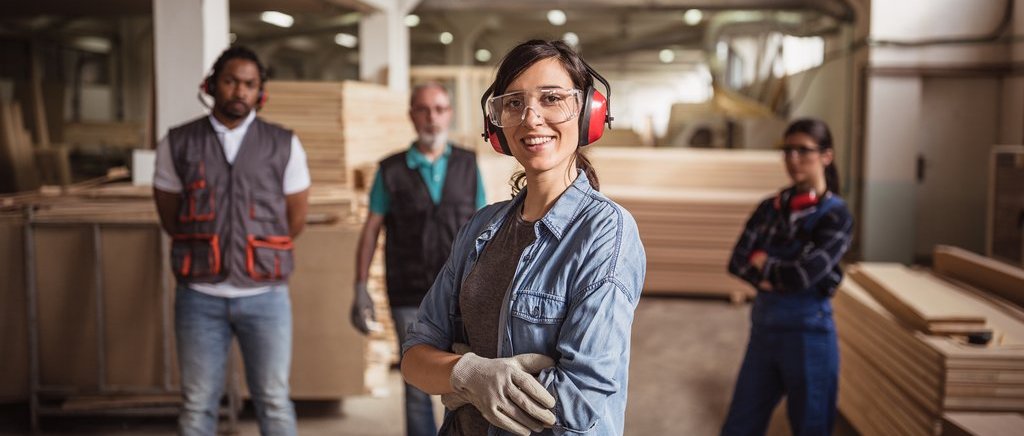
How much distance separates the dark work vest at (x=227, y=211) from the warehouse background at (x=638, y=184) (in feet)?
4.94

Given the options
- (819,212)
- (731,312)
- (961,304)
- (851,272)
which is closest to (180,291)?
(819,212)

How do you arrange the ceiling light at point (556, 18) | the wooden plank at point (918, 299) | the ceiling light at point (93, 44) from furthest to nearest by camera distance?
the ceiling light at point (556, 18)
the ceiling light at point (93, 44)
the wooden plank at point (918, 299)

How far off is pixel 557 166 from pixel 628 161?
9.24 meters

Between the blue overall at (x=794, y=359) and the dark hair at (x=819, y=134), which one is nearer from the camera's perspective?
the blue overall at (x=794, y=359)

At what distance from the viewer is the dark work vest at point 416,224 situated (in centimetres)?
441

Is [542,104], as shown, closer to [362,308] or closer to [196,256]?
[196,256]

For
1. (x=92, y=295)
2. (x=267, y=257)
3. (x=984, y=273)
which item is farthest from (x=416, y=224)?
(x=984, y=273)

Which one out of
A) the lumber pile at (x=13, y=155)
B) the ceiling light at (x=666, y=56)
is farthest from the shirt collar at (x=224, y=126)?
the ceiling light at (x=666, y=56)

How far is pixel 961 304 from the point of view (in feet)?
16.2

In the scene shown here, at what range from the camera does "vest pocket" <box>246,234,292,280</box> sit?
4.00 metres

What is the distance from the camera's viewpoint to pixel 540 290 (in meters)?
1.89

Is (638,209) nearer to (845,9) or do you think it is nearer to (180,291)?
(845,9)

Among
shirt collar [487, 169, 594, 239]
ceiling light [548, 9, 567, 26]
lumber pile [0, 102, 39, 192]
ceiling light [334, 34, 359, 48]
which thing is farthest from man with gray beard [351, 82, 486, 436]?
ceiling light [334, 34, 359, 48]

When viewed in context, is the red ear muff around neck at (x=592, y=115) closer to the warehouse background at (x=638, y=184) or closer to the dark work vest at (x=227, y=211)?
the warehouse background at (x=638, y=184)
